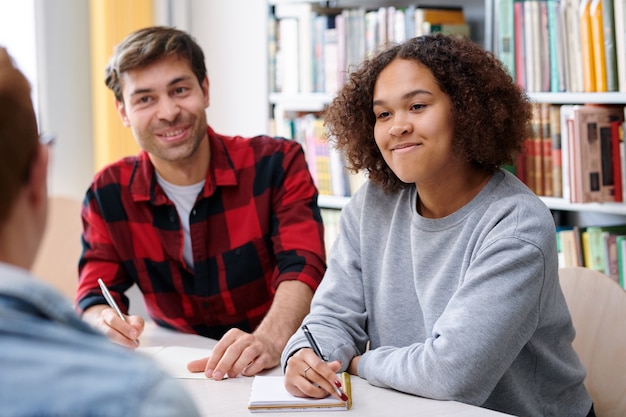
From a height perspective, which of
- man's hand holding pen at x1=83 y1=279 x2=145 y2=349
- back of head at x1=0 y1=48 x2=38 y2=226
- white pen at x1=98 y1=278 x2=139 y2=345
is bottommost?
man's hand holding pen at x1=83 y1=279 x2=145 y2=349

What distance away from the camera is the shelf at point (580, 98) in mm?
2445

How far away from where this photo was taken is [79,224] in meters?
2.78

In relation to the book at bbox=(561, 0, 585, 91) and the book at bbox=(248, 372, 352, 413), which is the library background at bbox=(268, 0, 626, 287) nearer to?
the book at bbox=(561, 0, 585, 91)

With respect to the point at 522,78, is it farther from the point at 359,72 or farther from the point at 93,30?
the point at 93,30

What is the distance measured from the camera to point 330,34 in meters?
3.24

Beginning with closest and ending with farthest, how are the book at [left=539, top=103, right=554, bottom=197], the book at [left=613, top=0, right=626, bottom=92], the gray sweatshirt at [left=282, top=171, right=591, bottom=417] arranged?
the gray sweatshirt at [left=282, top=171, right=591, bottom=417], the book at [left=613, top=0, right=626, bottom=92], the book at [left=539, top=103, right=554, bottom=197]

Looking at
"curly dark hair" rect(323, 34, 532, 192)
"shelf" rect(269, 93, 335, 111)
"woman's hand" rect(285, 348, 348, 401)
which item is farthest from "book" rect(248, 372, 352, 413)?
"shelf" rect(269, 93, 335, 111)

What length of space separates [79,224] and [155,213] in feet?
2.46

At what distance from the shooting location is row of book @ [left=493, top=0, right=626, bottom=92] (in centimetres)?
246

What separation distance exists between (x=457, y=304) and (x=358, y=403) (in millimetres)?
242

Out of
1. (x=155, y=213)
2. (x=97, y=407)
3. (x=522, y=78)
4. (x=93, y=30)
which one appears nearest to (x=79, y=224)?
(x=155, y=213)

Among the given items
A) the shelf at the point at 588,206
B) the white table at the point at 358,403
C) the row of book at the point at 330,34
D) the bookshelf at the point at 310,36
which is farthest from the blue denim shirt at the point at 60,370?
the bookshelf at the point at 310,36

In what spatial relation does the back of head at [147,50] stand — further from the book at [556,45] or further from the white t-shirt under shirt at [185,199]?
the book at [556,45]

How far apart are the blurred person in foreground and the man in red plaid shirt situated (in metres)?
1.46
